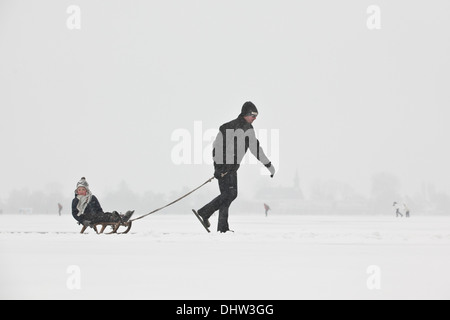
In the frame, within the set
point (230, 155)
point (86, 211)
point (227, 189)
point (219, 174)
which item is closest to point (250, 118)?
point (230, 155)

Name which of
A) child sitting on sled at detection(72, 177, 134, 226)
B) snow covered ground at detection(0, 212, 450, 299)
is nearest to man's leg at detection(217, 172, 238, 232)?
snow covered ground at detection(0, 212, 450, 299)

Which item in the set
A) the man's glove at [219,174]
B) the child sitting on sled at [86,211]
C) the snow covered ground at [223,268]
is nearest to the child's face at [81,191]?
the child sitting on sled at [86,211]

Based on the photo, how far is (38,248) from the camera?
7.29m

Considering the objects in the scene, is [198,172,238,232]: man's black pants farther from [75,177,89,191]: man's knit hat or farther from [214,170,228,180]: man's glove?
[75,177,89,191]: man's knit hat

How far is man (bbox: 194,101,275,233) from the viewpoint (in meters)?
8.99

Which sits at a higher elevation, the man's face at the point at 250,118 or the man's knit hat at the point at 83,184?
the man's face at the point at 250,118

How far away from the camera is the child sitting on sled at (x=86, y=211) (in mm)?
9266

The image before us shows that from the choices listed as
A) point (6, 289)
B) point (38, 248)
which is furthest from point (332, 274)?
point (38, 248)

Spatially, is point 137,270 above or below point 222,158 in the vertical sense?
below

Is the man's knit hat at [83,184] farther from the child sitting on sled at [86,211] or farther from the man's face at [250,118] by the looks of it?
the man's face at [250,118]

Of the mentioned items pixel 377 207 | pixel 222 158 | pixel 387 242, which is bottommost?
pixel 377 207
